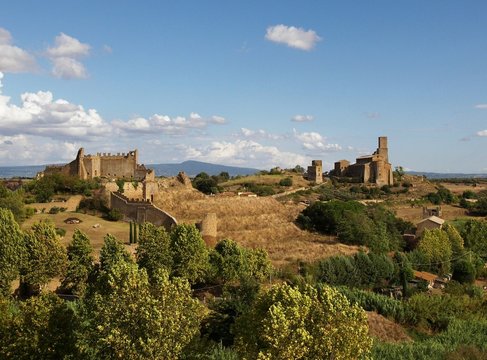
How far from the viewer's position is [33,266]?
91.6ft

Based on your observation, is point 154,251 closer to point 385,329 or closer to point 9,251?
point 9,251

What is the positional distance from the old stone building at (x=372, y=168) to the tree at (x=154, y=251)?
59309mm

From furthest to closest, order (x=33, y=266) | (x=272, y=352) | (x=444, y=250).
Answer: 1. (x=444, y=250)
2. (x=33, y=266)
3. (x=272, y=352)

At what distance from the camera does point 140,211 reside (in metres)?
44.5

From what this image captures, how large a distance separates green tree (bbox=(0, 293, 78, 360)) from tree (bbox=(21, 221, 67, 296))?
35.3ft

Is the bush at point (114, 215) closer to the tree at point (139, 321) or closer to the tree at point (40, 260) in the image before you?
the tree at point (40, 260)

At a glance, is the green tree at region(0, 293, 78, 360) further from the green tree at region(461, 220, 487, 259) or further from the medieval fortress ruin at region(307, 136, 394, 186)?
the medieval fortress ruin at region(307, 136, 394, 186)

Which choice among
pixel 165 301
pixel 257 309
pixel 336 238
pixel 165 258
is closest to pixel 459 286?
pixel 336 238

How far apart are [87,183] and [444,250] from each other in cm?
3689

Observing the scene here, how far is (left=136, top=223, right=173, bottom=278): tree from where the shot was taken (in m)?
30.9

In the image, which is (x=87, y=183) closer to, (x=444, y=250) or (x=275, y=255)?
(x=275, y=255)

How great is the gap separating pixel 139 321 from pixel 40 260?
15.0m

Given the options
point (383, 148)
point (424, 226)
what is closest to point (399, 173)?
point (383, 148)

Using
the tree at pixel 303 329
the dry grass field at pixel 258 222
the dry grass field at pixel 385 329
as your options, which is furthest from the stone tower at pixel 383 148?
the tree at pixel 303 329
